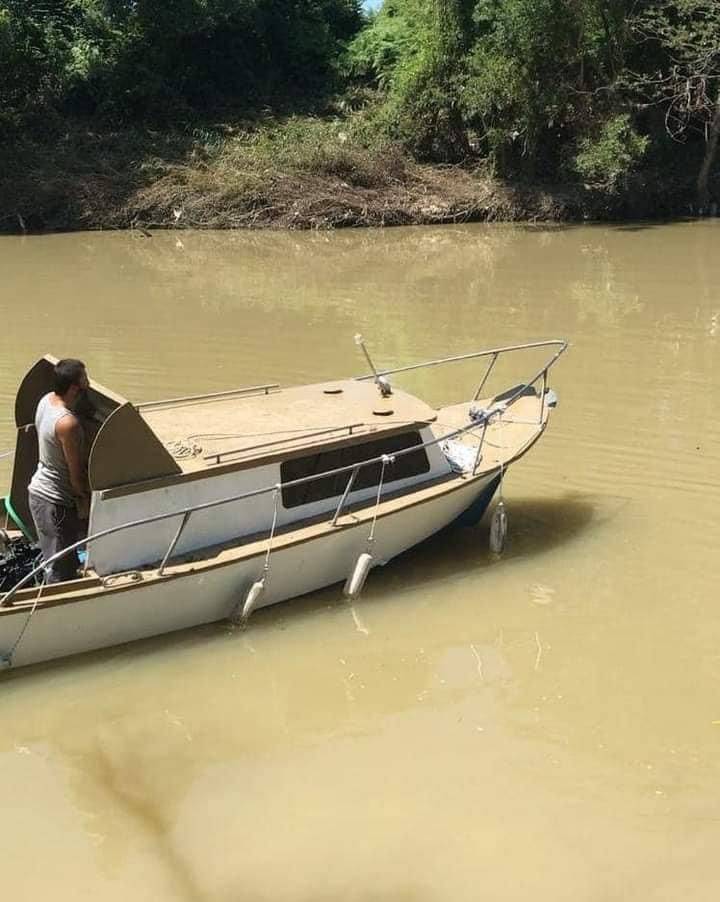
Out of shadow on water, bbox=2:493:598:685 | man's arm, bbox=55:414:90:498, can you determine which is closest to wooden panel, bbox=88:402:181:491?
man's arm, bbox=55:414:90:498

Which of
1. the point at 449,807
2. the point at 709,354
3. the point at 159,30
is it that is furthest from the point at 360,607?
the point at 159,30

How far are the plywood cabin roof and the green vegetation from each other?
2204 centimetres

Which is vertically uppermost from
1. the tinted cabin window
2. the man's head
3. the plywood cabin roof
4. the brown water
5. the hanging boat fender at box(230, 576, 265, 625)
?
the man's head

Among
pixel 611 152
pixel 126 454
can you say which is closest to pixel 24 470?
pixel 126 454

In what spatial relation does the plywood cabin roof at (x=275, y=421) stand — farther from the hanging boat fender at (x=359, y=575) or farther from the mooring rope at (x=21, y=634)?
the mooring rope at (x=21, y=634)

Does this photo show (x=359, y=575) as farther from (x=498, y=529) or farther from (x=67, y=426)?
(x=67, y=426)

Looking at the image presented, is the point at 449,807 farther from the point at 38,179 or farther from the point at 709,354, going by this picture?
Answer: the point at 38,179

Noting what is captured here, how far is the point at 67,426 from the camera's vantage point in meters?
7.86

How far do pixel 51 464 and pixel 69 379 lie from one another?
31.1 inches

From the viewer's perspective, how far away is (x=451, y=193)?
32.6 metres

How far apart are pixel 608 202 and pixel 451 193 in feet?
16.7

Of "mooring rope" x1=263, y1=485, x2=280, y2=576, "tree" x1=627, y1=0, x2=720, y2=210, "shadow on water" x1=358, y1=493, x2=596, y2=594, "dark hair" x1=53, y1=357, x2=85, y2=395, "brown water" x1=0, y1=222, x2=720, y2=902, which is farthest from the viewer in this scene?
"tree" x1=627, y1=0, x2=720, y2=210

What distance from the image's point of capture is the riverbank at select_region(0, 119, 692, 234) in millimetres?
31000

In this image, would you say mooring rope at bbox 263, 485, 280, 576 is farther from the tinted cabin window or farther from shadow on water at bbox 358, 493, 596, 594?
shadow on water at bbox 358, 493, 596, 594
